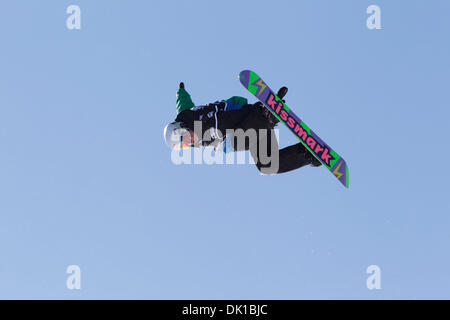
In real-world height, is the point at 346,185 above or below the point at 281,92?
below

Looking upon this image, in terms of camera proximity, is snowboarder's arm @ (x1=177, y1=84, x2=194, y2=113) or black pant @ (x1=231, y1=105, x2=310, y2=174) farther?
snowboarder's arm @ (x1=177, y1=84, x2=194, y2=113)

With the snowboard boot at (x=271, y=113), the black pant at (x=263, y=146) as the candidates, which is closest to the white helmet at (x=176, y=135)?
the black pant at (x=263, y=146)

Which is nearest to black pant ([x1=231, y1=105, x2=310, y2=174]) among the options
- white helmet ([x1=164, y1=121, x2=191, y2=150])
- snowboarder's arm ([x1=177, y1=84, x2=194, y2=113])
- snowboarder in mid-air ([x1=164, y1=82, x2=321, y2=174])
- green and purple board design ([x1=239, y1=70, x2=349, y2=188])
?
snowboarder in mid-air ([x1=164, y1=82, x2=321, y2=174])

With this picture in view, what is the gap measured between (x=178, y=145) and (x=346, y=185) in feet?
10.8

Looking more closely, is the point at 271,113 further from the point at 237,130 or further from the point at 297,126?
the point at 237,130

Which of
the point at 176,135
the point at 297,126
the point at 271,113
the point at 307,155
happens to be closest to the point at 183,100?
the point at 176,135

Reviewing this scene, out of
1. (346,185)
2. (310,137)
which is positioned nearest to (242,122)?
(310,137)

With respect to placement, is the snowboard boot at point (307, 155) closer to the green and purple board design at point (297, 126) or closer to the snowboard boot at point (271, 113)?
the green and purple board design at point (297, 126)

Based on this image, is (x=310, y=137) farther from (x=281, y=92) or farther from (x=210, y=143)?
(x=210, y=143)

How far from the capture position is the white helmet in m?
11.6

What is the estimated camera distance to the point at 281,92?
11680 millimetres

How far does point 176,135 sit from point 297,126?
2.33 m

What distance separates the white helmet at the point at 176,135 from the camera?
11562 millimetres

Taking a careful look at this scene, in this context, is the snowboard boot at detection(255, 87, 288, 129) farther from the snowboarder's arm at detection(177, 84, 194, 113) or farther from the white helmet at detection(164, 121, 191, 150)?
the white helmet at detection(164, 121, 191, 150)
